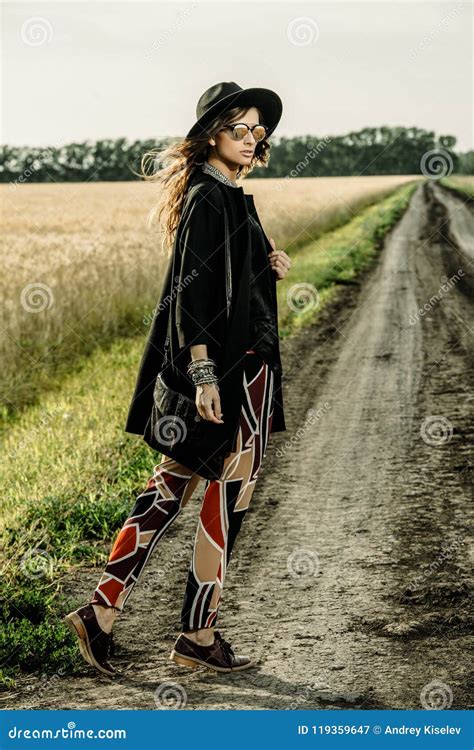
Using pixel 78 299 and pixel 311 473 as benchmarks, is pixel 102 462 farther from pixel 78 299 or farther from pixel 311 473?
pixel 78 299

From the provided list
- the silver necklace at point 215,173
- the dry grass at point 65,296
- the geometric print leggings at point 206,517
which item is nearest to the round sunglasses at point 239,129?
the silver necklace at point 215,173

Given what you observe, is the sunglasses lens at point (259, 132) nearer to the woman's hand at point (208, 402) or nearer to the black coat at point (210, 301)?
the black coat at point (210, 301)

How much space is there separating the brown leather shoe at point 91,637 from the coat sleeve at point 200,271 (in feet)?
3.24

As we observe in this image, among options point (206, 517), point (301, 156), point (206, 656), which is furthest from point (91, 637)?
point (301, 156)

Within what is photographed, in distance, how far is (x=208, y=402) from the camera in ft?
10.0

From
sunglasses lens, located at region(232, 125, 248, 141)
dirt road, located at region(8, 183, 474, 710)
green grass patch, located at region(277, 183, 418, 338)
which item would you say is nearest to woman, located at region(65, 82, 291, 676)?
sunglasses lens, located at region(232, 125, 248, 141)

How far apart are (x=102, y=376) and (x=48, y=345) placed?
1.04 meters

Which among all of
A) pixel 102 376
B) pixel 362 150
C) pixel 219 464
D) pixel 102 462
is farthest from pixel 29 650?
pixel 362 150

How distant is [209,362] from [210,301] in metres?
0.21

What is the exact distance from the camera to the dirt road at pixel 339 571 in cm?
319

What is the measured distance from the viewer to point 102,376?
8500 mm

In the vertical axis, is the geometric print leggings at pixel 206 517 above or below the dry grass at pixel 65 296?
below

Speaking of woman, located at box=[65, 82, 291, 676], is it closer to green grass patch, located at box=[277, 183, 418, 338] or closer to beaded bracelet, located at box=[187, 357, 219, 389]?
beaded bracelet, located at box=[187, 357, 219, 389]

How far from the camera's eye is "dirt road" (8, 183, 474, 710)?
319 centimetres
